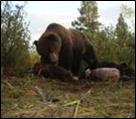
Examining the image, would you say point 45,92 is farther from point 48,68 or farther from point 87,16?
point 87,16

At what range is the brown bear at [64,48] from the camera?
37.9 ft

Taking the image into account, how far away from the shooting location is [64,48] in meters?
12.4

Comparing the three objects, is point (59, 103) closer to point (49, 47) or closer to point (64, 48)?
point (49, 47)

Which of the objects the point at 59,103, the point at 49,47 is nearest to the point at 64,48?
the point at 49,47

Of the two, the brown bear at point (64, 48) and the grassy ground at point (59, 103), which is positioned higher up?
the brown bear at point (64, 48)

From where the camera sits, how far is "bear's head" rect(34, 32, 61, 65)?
11227 millimetres

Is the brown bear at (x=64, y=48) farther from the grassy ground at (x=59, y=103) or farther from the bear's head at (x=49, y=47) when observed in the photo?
the grassy ground at (x=59, y=103)

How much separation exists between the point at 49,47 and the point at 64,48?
83 centimetres

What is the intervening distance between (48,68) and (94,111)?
470cm

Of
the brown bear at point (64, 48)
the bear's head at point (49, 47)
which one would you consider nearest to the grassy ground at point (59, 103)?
the bear's head at point (49, 47)

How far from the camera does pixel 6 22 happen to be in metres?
12.1

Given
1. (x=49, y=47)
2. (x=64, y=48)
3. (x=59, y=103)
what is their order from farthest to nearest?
(x=64, y=48)
(x=49, y=47)
(x=59, y=103)

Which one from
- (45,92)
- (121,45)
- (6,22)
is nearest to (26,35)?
(6,22)

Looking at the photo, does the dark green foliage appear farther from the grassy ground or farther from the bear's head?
the grassy ground
